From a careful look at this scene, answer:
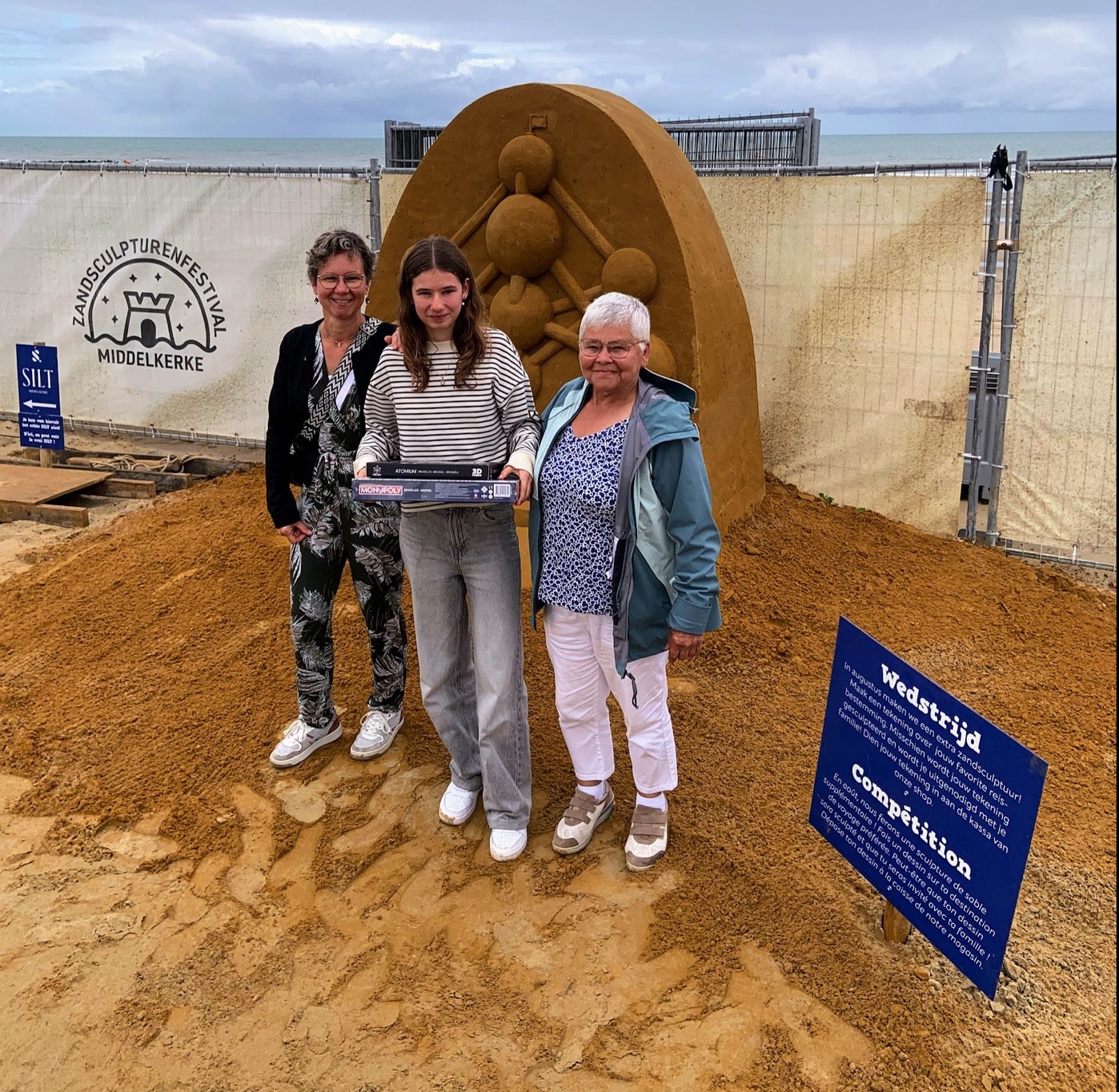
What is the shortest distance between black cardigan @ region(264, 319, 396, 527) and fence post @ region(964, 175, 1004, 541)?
3508 mm

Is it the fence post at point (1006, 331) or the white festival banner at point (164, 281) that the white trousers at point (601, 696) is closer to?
the fence post at point (1006, 331)

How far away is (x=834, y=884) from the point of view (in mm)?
2818

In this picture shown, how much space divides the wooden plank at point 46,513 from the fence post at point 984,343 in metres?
5.40

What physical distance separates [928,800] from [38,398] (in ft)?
22.5

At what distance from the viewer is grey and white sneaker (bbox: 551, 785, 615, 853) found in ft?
9.75

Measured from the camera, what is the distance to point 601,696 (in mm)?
2877

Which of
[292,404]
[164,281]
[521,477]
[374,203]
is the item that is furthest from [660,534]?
[164,281]

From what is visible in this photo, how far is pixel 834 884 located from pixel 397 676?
163 cm

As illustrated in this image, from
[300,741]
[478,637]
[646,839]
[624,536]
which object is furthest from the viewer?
[300,741]

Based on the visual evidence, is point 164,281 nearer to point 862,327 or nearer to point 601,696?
point 862,327

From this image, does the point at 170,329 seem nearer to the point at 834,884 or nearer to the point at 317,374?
the point at 317,374

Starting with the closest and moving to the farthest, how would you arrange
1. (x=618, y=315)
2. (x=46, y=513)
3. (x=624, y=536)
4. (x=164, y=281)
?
(x=618, y=315)
(x=624, y=536)
(x=46, y=513)
(x=164, y=281)

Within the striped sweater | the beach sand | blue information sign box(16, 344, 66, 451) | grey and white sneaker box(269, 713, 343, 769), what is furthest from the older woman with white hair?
blue information sign box(16, 344, 66, 451)

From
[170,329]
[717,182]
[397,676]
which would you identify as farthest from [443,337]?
[170,329]
